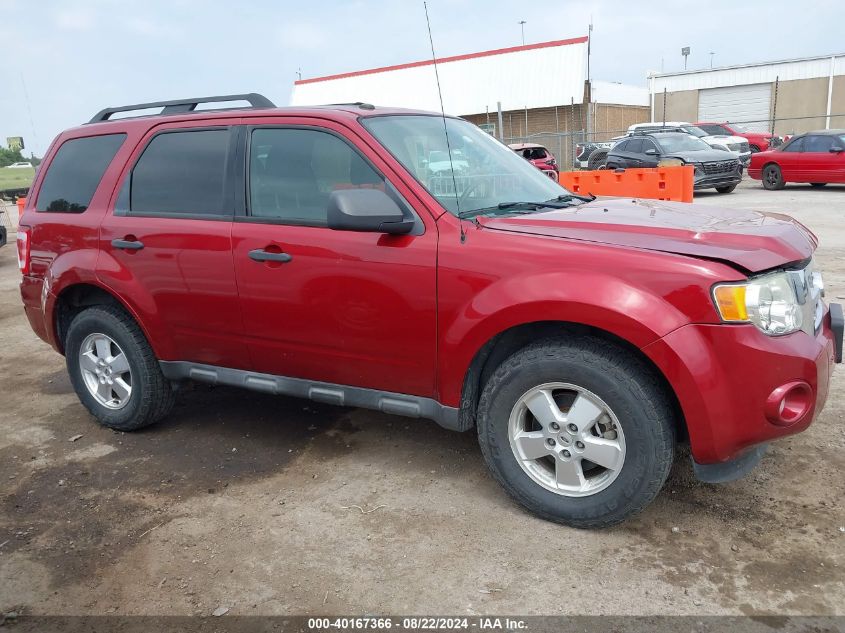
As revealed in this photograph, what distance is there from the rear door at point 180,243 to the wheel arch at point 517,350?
133 centimetres

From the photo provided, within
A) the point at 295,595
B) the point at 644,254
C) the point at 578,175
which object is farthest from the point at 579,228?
the point at 578,175

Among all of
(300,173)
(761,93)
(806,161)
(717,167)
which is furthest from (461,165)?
(761,93)

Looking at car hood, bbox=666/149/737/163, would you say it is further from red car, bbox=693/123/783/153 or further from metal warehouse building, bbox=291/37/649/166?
metal warehouse building, bbox=291/37/649/166

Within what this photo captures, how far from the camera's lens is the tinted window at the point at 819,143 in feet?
54.6

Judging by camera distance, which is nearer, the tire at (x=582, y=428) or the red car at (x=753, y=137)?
the tire at (x=582, y=428)

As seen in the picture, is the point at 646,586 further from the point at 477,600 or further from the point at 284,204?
the point at 284,204

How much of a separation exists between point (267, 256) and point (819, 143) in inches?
680

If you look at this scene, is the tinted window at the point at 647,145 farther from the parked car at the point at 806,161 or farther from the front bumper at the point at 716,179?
the parked car at the point at 806,161

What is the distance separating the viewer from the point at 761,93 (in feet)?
139

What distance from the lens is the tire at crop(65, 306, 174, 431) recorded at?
14.0 feet

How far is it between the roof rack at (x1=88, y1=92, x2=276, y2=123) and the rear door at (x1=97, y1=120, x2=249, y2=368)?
23 centimetres

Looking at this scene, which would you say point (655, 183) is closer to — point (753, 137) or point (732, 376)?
point (732, 376)

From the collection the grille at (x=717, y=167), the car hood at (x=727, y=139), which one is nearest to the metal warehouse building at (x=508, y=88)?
the car hood at (x=727, y=139)

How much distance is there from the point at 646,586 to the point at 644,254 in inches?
50.5
